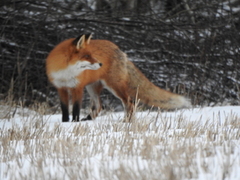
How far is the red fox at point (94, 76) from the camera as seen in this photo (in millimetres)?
6809

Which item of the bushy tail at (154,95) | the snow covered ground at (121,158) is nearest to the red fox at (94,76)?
the bushy tail at (154,95)

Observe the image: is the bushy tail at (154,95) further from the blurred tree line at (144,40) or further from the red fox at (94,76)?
the blurred tree line at (144,40)

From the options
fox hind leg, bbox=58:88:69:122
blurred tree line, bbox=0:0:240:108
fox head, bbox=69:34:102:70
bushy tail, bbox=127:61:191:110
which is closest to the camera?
fox head, bbox=69:34:102:70

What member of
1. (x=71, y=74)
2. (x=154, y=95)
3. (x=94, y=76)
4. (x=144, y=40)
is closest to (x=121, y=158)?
(x=71, y=74)

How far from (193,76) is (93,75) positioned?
467 cm

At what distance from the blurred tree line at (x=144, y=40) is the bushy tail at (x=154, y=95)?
2.57 m

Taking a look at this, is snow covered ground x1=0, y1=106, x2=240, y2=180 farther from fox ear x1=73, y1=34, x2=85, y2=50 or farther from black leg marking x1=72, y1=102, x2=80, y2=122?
fox ear x1=73, y1=34, x2=85, y2=50

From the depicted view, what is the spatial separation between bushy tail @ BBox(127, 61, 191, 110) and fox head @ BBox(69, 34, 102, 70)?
1049 millimetres

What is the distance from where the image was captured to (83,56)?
6.86m

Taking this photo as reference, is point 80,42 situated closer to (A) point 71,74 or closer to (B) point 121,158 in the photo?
(A) point 71,74

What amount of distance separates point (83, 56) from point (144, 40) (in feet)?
14.1

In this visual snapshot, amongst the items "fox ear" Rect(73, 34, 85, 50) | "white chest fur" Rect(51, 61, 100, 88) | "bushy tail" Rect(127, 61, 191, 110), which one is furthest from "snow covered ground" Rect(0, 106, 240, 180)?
"bushy tail" Rect(127, 61, 191, 110)

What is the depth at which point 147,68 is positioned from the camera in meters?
11.1

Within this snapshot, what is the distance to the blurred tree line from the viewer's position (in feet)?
34.0
